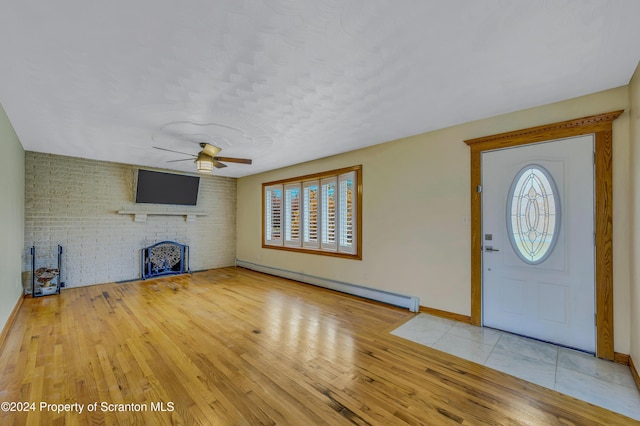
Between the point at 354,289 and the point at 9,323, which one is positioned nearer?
the point at 9,323

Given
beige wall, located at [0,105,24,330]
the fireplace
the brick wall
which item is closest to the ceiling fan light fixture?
beige wall, located at [0,105,24,330]

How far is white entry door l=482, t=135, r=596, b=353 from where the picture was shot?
270 cm

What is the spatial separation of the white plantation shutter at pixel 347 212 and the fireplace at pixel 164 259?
161 inches

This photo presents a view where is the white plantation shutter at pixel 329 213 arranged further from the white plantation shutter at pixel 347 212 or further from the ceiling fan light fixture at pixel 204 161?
the ceiling fan light fixture at pixel 204 161

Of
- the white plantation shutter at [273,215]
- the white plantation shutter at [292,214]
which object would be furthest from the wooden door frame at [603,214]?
the white plantation shutter at [273,215]

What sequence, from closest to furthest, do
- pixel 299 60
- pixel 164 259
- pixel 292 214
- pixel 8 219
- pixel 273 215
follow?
pixel 299 60 → pixel 8 219 → pixel 292 214 → pixel 164 259 → pixel 273 215

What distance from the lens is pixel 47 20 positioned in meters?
1.65

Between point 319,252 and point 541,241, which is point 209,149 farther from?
point 541,241


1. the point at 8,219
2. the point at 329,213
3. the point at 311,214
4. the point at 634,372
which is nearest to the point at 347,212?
the point at 329,213

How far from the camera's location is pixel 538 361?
254 centimetres

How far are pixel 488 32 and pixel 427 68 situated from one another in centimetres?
48

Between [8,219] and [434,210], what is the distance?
541 centimetres

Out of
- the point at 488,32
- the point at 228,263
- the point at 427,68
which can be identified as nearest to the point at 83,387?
the point at 427,68

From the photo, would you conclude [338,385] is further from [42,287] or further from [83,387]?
[42,287]
